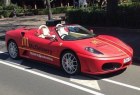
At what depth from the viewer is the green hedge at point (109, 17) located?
633 inches

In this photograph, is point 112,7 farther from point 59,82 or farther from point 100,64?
point 59,82

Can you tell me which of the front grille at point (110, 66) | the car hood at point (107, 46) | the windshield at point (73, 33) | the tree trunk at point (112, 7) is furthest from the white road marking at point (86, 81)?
the tree trunk at point (112, 7)

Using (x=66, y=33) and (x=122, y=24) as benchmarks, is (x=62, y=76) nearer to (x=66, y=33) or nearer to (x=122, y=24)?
(x=66, y=33)

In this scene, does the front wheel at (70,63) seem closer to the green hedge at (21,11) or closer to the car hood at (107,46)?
the car hood at (107,46)

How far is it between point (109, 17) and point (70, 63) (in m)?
8.61

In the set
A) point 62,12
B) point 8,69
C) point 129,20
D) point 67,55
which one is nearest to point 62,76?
point 67,55

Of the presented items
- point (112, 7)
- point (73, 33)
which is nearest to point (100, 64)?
point (73, 33)

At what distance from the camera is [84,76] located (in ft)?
29.2

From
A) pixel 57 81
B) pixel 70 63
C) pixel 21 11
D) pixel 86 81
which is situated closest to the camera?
pixel 86 81

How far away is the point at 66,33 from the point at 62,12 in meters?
27.4

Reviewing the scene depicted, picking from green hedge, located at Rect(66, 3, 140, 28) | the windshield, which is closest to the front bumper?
the windshield

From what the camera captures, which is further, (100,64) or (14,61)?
(14,61)

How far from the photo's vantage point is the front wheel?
875cm

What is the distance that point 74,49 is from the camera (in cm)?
870
